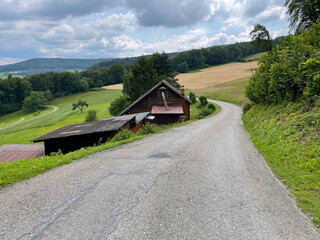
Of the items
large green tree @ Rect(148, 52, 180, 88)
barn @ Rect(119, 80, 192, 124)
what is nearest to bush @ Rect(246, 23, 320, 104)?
barn @ Rect(119, 80, 192, 124)

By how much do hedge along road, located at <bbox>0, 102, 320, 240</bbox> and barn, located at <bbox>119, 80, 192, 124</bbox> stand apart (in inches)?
989

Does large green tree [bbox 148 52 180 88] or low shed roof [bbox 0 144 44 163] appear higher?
large green tree [bbox 148 52 180 88]

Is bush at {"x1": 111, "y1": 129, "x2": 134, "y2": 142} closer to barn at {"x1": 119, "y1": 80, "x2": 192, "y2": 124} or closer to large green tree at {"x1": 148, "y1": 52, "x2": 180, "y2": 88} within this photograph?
barn at {"x1": 119, "y1": 80, "x2": 192, "y2": 124}

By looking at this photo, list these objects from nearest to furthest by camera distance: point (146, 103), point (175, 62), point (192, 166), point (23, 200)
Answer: point (23, 200) → point (192, 166) → point (146, 103) → point (175, 62)

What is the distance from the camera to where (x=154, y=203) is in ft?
18.1

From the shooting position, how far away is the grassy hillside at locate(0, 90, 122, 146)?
44950 millimetres

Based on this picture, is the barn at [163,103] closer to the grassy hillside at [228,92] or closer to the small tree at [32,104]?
the grassy hillside at [228,92]

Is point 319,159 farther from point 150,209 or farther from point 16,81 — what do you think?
point 16,81

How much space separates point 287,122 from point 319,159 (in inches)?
189

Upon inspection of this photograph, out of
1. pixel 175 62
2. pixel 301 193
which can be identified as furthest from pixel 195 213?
pixel 175 62

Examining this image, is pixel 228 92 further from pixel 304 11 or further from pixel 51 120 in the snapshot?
pixel 51 120

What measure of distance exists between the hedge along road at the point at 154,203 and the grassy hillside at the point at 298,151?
0.38 meters

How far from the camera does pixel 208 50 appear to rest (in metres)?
136

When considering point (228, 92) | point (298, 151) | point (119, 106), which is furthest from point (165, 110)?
point (228, 92)
